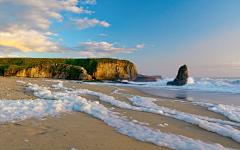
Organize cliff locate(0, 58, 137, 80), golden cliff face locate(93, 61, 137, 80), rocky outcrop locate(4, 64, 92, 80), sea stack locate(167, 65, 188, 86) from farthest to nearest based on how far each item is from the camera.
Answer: golden cliff face locate(93, 61, 137, 80), cliff locate(0, 58, 137, 80), rocky outcrop locate(4, 64, 92, 80), sea stack locate(167, 65, 188, 86)

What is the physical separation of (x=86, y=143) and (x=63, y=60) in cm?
8308

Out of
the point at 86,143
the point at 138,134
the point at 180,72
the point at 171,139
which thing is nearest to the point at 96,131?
the point at 86,143

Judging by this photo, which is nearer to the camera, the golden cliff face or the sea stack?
the sea stack

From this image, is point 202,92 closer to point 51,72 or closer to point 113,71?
point 113,71

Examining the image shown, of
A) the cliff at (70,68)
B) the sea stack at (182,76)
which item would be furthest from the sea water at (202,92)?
the cliff at (70,68)

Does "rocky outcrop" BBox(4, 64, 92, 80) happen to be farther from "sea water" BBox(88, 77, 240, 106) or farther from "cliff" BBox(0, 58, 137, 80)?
"sea water" BBox(88, 77, 240, 106)

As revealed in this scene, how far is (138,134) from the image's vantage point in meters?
3.13

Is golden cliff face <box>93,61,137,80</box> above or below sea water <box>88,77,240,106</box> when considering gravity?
above

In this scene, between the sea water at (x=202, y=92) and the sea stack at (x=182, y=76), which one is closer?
the sea water at (x=202, y=92)

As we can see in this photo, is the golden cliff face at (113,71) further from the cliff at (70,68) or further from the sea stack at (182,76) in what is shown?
the sea stack at (182,76)

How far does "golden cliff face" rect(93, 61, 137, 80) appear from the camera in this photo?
6731cm

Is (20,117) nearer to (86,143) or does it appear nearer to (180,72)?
(86,143)

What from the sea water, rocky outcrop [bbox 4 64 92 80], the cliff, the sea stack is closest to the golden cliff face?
the cliff

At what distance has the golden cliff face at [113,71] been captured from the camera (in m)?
67.3
